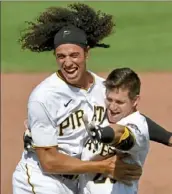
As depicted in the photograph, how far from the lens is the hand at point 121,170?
4148mm

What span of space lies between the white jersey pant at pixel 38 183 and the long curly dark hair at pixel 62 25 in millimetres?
773

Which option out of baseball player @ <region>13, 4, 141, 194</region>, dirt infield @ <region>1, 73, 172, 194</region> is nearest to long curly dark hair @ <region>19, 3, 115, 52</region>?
baseball player @ <region>13, 4, 141, 194</region>

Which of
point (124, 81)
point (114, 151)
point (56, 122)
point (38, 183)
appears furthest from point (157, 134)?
point (38, 183)

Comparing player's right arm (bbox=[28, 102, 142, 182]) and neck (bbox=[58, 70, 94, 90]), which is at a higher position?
neck (bbox=[58, 70, 94, 90])

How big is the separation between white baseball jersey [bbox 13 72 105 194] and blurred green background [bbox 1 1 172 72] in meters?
6.70

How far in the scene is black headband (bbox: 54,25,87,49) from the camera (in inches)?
171

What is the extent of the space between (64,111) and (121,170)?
485mm

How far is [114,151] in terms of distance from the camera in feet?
13.9

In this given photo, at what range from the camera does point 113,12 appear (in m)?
13.5

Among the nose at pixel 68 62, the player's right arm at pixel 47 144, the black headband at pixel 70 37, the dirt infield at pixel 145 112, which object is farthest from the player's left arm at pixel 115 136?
the dirt infield at pixel 145 112

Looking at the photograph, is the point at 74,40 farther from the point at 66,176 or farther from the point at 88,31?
the point at 66,176

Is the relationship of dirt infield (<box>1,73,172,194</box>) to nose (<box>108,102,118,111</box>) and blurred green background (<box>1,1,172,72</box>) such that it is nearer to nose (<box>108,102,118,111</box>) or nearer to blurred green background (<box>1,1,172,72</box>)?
blurred green background (<box>1,1,172,72</box>)

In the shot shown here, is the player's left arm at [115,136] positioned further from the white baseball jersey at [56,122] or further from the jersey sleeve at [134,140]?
the white baseball jersey at [56,122]

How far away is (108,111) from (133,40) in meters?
8.57
